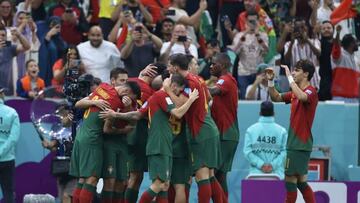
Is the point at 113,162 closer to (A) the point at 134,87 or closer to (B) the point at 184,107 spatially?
(A) the point at 134,87

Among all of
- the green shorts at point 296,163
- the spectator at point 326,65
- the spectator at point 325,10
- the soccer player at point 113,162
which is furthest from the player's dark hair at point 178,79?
the spectator at point 325,10

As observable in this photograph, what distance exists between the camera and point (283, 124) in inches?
913

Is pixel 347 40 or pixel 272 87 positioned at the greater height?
pixel 347 40

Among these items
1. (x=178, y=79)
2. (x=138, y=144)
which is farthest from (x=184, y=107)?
(x=138, y=144)

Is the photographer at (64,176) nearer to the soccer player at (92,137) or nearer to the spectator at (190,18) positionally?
the soccer player at (92,137)

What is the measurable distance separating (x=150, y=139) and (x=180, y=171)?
0.70 m

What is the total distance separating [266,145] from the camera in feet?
70.3

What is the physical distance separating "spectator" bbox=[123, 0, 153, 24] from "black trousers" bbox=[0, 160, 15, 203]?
14.2 ft

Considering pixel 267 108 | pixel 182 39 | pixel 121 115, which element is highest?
pixel 182 39

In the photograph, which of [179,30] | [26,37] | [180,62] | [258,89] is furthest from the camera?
[258,89]

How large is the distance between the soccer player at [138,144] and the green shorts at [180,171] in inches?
28.8

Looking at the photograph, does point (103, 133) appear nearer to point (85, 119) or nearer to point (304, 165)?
point (85, 119)

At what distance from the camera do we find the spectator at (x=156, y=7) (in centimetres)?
2455

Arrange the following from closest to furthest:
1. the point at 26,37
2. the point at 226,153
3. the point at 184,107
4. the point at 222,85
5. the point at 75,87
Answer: the point at 184,107
the point at 75,87
the point at 222,85
the point at 226,153
the point at 26,37
